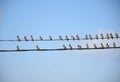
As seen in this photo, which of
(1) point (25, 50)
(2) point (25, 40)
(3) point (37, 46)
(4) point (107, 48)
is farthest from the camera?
(2) point (25, 40)

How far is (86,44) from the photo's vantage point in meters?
26.9

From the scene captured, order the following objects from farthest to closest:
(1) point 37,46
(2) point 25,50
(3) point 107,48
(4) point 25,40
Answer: (4) point 25,40 → (1) point 37,46 → (3) point 107,48 → (2) point 25,50

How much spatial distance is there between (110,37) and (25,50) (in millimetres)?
12101

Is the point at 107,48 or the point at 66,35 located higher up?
the point at 66,35

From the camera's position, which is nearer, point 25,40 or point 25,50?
point 25,50

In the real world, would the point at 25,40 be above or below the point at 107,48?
above

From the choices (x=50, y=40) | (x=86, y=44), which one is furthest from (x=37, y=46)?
(x=86, y=44)

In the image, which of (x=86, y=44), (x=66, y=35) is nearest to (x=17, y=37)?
(x=66, y=35)

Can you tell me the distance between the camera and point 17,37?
28.8 metres

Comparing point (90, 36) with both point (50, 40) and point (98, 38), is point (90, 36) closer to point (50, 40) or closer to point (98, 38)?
point (98, 38)

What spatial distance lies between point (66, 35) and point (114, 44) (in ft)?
19.4

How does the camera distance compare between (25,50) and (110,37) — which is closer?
(25,50)

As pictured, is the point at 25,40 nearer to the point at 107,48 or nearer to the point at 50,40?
the point at 50,40

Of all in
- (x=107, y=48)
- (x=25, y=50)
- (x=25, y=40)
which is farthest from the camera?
(x=25, y=40)
